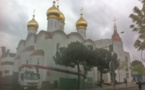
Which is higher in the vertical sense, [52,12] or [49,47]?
[52,12]

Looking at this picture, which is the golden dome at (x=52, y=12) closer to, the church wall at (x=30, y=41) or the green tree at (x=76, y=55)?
the church wall at (x=30, y=41)

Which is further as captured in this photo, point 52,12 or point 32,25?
point 32,25

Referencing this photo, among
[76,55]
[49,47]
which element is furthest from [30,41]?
[76,55]

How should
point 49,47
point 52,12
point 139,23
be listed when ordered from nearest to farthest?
point 139,23 < point 49,47 < point 52,12

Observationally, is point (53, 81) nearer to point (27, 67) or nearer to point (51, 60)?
point (51, 60)

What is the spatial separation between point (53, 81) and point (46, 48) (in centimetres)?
620

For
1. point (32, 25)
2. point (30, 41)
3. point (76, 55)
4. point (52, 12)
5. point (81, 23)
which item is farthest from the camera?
point (81, 23)

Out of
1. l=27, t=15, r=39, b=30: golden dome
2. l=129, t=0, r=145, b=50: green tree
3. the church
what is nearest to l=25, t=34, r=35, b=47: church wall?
the church

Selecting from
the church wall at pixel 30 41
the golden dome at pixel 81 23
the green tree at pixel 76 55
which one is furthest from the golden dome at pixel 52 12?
the green tree at pixel 76 55

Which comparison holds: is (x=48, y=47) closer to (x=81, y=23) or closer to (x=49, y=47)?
(x=49, y=47)

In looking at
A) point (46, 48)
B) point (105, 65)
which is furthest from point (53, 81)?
point (105, 65)

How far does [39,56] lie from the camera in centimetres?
2864

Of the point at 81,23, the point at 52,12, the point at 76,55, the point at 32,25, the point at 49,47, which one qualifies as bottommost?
the point at 76,55

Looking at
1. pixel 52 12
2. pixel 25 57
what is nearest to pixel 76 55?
pixel 52 12
